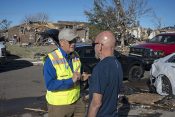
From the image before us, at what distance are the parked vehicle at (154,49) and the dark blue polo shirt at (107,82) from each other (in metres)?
12.5

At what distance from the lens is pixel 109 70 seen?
3.32 meters

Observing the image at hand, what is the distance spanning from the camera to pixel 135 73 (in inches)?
548

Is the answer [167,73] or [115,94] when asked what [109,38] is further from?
[167,73]

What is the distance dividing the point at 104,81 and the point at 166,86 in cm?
684

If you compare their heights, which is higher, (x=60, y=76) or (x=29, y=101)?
(x=60, y=76)

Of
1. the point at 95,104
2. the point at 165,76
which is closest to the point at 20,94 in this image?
the point at 165,76

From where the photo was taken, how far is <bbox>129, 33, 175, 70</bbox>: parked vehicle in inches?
622

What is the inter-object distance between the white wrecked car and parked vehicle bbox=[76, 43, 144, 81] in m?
2.60

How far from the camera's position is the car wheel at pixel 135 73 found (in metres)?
13.7

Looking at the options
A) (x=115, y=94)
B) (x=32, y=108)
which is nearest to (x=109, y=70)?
(x=115, y=94)

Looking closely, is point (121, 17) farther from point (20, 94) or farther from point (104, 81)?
point (104, 81)

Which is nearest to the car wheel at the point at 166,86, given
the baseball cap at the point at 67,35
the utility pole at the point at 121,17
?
the baseball cap at the point at 67,35

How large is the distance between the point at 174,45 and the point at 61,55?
1287 cm

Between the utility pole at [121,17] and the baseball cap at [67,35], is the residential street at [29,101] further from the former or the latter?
the utility pole at [121,17]
